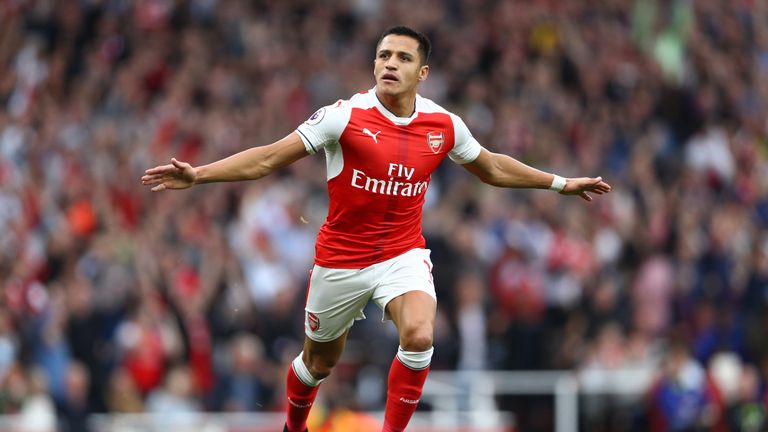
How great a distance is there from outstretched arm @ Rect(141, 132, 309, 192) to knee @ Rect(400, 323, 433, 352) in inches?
47.6

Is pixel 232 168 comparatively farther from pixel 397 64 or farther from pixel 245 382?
pixel 245 382

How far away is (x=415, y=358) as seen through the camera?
861 cm

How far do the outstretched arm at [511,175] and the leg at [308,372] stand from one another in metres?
1.36

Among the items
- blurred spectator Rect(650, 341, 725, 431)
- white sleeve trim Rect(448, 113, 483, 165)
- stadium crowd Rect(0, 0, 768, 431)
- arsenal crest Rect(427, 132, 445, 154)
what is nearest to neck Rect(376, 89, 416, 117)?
arsenal crest Rect(427, 132, 445, 154)

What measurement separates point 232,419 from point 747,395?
573cm

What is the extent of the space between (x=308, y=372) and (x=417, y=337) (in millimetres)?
1240

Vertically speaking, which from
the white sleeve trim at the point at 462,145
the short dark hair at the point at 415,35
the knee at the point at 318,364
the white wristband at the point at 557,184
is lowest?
the knee at the point at 318,364

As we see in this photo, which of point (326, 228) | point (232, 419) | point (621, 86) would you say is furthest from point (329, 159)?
point (621, 86)

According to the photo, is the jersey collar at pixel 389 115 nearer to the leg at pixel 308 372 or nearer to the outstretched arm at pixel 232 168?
the outstretched arm at pixel 232 168

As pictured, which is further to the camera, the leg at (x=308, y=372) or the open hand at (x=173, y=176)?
the leg at (x=308, y=372)

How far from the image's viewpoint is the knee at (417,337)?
335 inches

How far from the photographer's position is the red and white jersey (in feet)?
28.5

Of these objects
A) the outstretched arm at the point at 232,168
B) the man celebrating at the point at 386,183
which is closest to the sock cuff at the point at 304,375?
the man celebrating at the point at 386,183

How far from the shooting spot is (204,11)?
68.8ft
